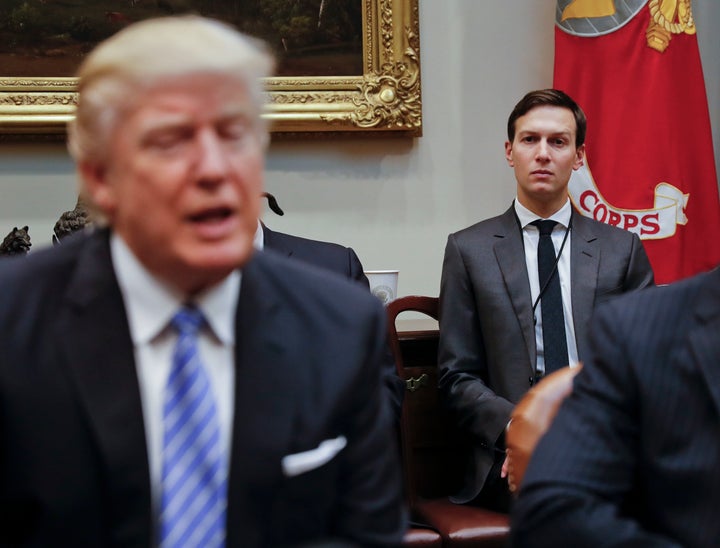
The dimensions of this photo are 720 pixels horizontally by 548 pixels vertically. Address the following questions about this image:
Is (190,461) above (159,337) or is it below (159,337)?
below


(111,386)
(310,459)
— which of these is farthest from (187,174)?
(310,459)

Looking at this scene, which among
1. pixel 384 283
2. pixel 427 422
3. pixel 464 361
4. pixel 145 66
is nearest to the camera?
pixel 145 66

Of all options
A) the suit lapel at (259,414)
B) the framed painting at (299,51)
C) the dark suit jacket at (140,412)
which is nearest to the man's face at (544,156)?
the framed painting at (299,51)

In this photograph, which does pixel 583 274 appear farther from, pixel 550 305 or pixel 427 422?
pixel 427 422

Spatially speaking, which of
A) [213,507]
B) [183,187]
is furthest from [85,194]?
[213,507]

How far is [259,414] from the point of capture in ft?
4.60

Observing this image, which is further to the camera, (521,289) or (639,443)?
(521,289)

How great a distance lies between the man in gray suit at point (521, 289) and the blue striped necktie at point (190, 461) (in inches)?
87.2

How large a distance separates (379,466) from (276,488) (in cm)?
19

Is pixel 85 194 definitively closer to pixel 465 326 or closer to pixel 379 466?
pixel 379 466

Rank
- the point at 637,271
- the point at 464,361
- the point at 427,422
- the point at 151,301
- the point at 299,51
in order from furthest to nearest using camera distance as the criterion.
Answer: the point at 299,51 < the point at 427,422 < the point at 637,271 < the point at 464,361 < the point at 151,301

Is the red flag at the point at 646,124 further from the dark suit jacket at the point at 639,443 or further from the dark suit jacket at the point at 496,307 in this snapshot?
the dark suit jacket at the point at 639,443

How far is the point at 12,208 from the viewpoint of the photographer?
4.54m

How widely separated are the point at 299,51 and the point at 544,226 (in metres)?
1.52
